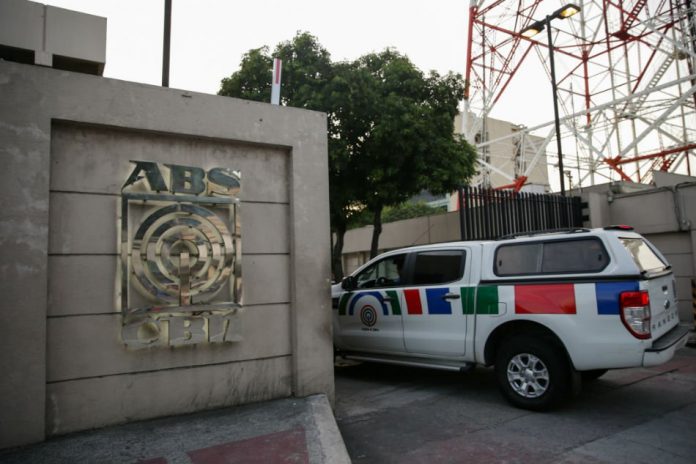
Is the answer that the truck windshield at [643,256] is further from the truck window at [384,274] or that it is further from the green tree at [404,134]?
the green tree at [404,134]

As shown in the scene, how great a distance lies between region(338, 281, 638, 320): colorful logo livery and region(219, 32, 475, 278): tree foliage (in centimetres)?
560

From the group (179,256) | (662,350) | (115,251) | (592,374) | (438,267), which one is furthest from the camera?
(438,267)

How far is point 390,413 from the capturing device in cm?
550

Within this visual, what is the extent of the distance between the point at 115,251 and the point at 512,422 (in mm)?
4410

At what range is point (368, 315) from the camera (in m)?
7.15

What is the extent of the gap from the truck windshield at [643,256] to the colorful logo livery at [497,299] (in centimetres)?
55

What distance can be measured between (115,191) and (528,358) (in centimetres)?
477

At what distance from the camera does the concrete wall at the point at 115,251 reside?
4.14m

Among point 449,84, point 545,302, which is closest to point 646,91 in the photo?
point 449,84

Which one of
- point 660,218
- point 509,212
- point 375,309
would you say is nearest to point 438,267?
point 375,309

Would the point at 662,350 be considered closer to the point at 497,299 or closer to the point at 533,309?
the point at 533,309

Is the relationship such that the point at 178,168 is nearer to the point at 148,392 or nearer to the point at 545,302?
the point at 148,392

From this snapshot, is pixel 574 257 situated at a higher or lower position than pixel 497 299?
higher

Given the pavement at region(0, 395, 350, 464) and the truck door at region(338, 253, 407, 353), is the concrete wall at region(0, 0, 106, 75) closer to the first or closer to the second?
the pavement at region(0, 395, 350, 464)
